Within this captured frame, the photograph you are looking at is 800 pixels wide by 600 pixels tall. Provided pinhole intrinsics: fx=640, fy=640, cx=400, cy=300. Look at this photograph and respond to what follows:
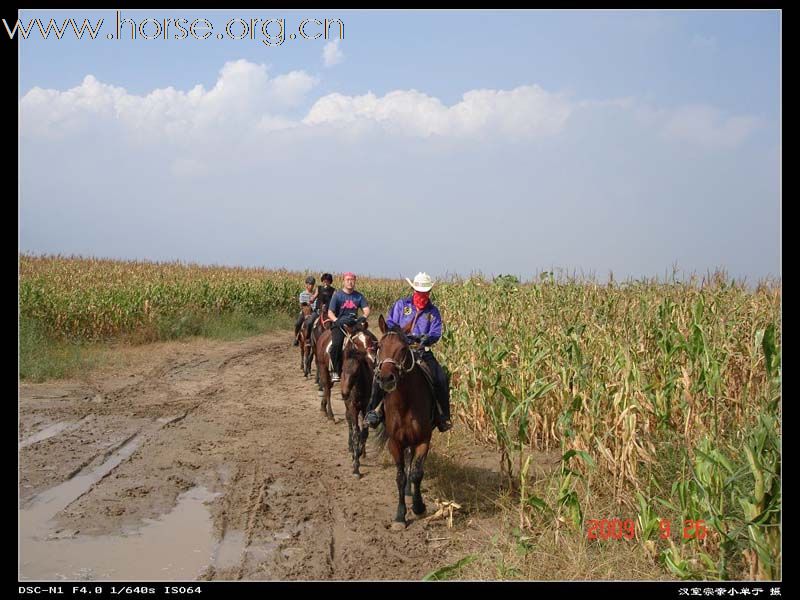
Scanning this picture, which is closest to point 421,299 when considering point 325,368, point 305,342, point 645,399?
point 645,399

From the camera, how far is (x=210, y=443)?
10.3 meters

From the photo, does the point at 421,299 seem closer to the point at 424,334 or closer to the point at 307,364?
the point at 424,334

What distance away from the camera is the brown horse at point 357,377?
9211 millimetres

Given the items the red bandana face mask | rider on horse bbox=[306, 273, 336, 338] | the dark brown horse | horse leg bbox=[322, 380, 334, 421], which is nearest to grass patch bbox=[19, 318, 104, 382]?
rider on horse bbox=[306, 273, 336, 338]

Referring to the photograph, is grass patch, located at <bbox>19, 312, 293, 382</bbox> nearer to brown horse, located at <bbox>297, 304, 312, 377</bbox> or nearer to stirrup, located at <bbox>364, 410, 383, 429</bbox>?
brown horse, located at <bbox>297, 304, 312, 377</bbox>

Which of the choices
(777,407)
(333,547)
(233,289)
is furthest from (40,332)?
(777,407)

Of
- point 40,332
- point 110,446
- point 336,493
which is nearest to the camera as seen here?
point 336,493

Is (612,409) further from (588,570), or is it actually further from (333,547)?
(333,547)

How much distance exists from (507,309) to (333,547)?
7.74 metres

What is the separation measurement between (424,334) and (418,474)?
1651mm

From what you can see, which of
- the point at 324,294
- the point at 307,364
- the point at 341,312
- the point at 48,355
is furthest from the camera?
the point at 307,364

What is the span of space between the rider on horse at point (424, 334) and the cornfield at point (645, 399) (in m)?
0.65

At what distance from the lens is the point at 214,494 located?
7953 millimetres
